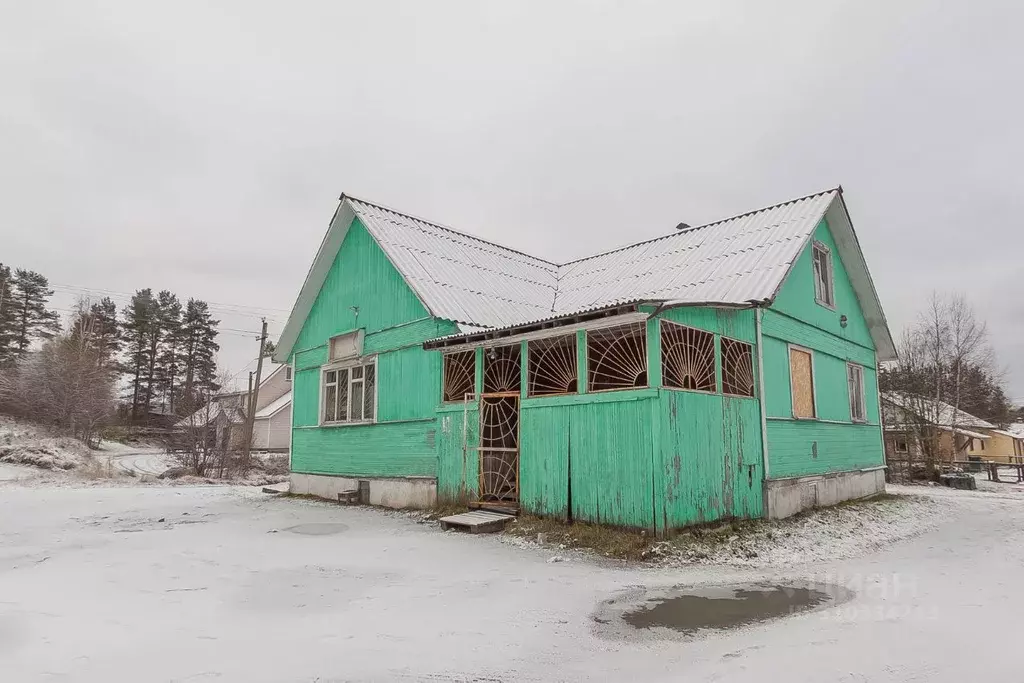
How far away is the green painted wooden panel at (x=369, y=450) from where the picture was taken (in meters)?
13.2

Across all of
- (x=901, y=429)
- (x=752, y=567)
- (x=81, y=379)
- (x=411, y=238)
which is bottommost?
(x=752, y=567)

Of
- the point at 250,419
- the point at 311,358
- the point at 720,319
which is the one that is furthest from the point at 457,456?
the point at 250,419

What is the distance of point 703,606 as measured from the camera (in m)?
6.02

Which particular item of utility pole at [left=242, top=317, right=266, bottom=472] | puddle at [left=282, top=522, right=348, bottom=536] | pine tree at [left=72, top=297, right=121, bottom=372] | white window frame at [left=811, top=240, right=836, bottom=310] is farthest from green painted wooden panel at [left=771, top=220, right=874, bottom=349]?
pine tree at [left=72, top=297, right=121, bottom=372]

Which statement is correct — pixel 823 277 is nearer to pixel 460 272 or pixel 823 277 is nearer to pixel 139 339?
pixel 460 272

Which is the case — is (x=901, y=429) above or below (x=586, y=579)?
above

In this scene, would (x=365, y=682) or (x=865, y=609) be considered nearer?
(x=365, y=682)

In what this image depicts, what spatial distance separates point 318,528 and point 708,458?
7.09 m

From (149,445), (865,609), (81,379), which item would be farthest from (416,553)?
(149,445)

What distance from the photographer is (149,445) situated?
134ft

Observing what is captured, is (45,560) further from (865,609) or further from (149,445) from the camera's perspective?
(149,445)

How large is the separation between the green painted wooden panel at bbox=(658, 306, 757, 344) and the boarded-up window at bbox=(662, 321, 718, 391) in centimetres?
12

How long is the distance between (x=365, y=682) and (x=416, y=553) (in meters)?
4.70

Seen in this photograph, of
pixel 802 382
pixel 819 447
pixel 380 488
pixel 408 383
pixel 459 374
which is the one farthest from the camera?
pixel 380 488
